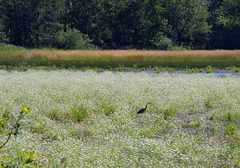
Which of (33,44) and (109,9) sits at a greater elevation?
(109,9)

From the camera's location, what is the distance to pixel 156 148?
7082 millimetres

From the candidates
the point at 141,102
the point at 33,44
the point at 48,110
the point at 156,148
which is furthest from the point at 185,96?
the point at 33,44

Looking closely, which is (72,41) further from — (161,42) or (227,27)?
(227,27)

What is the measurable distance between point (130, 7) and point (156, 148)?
59.2 m

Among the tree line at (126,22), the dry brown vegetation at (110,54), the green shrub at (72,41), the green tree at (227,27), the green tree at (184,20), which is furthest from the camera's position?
the green tree at (184,20)

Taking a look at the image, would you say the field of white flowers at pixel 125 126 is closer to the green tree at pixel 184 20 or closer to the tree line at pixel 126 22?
the tree line at pixel 126 22

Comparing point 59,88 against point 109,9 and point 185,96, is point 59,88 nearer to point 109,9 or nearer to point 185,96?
point 185,96

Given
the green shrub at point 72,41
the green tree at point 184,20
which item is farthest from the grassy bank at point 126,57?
the green tree at point 184,20

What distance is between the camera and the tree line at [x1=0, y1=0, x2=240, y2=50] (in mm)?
60406

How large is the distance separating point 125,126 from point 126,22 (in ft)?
188

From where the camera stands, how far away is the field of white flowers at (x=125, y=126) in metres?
6.86

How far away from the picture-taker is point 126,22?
214 feet

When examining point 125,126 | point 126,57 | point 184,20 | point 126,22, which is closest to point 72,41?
point 126,22

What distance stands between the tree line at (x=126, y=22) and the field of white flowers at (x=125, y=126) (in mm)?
45672
